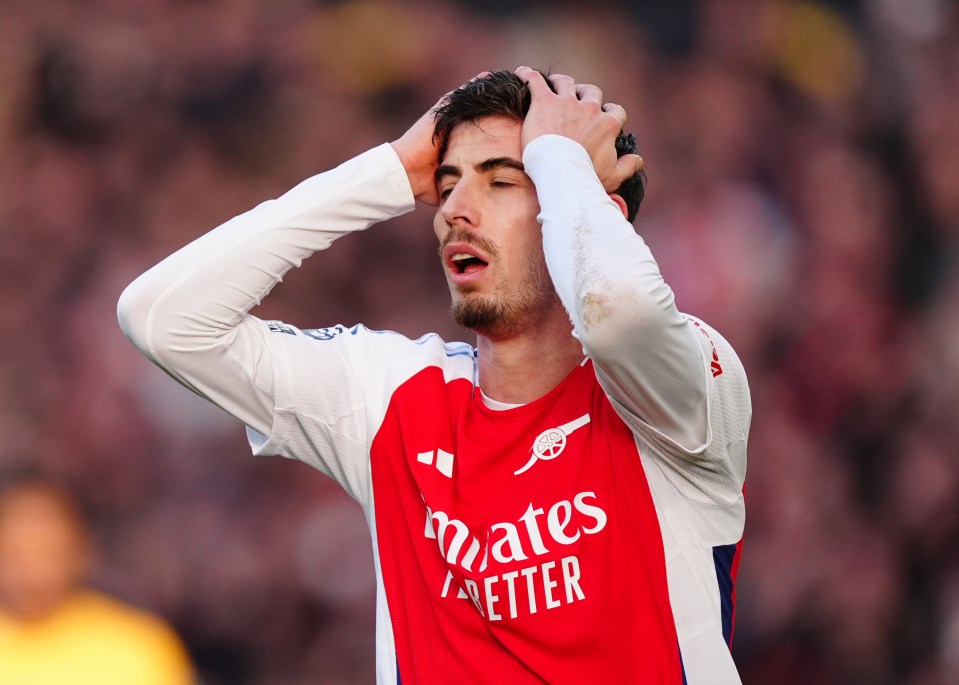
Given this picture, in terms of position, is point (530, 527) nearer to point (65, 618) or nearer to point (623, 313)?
point (623, 313)

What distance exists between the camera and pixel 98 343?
12.1 feet

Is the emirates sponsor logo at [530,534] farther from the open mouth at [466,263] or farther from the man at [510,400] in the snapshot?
the open mouth at [466,263]

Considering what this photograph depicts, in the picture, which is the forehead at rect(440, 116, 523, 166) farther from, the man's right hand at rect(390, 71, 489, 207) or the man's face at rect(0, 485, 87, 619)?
the man's face at rect(0, 485, 87, 619)

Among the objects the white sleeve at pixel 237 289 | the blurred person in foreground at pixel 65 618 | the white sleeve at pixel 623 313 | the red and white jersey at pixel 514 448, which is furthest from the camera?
the blurred person in foreground at pixel 65 618

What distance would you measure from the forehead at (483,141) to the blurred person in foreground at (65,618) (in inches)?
77.2

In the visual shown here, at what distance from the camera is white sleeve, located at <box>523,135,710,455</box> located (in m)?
1.76

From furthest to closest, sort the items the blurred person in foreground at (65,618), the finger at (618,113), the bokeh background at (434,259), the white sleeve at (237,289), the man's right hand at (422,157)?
the bokeh background at (434,259), the blurred person in foreground at (65,618), the man's right hand at (422,157), the finger at (618,113), the white sleeve at (237,289)

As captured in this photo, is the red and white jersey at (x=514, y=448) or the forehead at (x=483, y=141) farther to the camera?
the forehead at (x=483, y=141)

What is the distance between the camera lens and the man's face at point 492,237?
228cm

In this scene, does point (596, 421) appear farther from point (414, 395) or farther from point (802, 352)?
point (802, 352)

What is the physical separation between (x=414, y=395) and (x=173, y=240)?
1870mm

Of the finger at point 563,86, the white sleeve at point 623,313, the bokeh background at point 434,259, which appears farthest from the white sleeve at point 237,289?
the bokeh background at point 434,259

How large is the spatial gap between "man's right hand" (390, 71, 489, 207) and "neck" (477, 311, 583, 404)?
0.36 m

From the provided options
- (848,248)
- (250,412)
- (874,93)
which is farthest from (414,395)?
(874,93)
